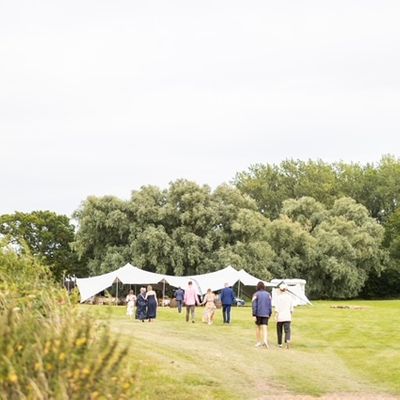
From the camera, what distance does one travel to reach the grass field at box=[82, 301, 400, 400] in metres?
14.5

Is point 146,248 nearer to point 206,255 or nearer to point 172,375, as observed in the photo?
point 206,255

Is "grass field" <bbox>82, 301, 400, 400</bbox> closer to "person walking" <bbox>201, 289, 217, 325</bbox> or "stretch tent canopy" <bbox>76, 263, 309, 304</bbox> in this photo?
"person walking" <bbox>201, 289, 217, 325</bbox>

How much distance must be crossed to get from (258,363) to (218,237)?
149 feet

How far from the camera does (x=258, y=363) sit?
18719mm

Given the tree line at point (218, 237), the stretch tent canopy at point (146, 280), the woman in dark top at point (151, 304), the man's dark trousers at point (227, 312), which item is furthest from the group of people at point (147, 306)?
the tree line at point (218, 237)

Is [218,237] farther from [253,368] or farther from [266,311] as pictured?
[253,368]

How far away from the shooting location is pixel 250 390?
14.9m

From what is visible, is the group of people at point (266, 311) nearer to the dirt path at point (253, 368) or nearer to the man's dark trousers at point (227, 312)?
the dirt path at point (253, 368)

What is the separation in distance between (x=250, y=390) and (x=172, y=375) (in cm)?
157

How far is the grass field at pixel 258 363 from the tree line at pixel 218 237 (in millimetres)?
32373

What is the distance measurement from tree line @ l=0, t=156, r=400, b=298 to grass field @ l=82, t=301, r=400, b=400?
3237 cm

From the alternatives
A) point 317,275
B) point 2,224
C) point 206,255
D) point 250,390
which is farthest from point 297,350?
point 2,224

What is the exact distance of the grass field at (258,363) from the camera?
14543 mm

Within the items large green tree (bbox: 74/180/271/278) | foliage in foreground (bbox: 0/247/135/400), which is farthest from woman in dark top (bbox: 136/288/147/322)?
large green tree (bbox: 74/180/271/278)
